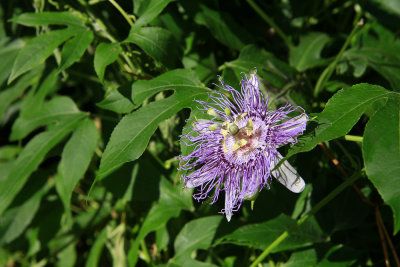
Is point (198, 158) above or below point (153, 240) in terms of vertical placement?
above

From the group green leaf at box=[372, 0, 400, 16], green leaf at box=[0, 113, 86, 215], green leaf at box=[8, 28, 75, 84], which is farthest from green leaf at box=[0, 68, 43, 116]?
green leaf at box=[372, 0, 400, 16]

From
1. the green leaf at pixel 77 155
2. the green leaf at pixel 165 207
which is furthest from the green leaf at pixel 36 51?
the green leaf at pixel 165 207

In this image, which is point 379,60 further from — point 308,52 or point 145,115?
point 145,115

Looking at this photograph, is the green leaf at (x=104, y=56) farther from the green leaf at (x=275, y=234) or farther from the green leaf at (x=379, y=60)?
the green leaf at (x=379, y=60)

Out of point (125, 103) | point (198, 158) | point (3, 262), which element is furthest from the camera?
point (3, 262)

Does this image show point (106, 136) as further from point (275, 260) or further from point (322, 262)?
point (322, 262)

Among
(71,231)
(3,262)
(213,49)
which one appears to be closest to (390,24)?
(213,49)

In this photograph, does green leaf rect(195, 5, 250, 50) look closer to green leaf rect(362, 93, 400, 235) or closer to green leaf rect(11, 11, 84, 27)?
green leaf rect(11, 11, 84, 27)

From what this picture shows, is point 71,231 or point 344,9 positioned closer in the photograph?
point 344,9
